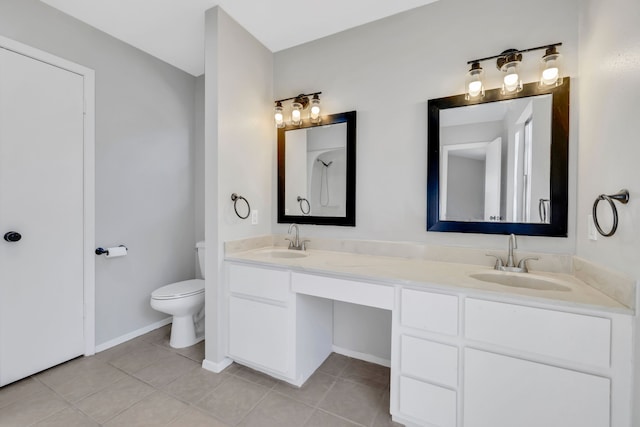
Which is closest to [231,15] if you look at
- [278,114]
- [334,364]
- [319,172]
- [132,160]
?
[278,114]

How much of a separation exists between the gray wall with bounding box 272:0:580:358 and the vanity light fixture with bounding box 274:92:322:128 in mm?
80

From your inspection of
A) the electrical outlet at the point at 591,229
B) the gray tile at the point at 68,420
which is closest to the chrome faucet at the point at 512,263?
the electrical outlet at the point at 591,229

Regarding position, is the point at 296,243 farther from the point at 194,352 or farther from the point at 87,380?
the point at 87,380

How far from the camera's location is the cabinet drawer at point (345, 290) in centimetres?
139

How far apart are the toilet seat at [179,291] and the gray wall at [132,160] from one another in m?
0.35

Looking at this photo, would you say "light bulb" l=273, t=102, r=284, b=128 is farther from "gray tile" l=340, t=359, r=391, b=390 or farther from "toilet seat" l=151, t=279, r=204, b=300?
"gray tile" l=340, t=359, r=391, b=390

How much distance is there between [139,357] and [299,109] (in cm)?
233

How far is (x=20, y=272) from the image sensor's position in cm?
168

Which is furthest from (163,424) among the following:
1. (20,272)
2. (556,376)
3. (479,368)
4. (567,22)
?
(567,22)

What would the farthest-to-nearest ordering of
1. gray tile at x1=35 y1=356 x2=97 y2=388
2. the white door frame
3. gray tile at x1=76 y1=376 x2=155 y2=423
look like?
the white door frame < gray tile at x1=35 y1=356 x2=97 y2=388 < gray tile at x1=76 y1=376 x2=155 y2=423

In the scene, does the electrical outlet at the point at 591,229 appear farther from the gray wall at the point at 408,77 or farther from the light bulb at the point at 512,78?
the light bulb at the point at 512,78

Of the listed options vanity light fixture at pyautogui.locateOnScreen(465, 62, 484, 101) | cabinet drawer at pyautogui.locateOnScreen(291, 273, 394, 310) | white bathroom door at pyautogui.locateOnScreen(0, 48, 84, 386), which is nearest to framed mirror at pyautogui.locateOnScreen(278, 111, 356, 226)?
cabinet drawer at pyautogui.locateOnScreen(291, 273, 394, 310)

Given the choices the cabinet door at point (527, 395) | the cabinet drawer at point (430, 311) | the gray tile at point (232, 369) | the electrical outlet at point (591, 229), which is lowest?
the gray tile at point (232, 369)

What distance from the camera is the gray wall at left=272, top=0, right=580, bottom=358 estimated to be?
1515mm
